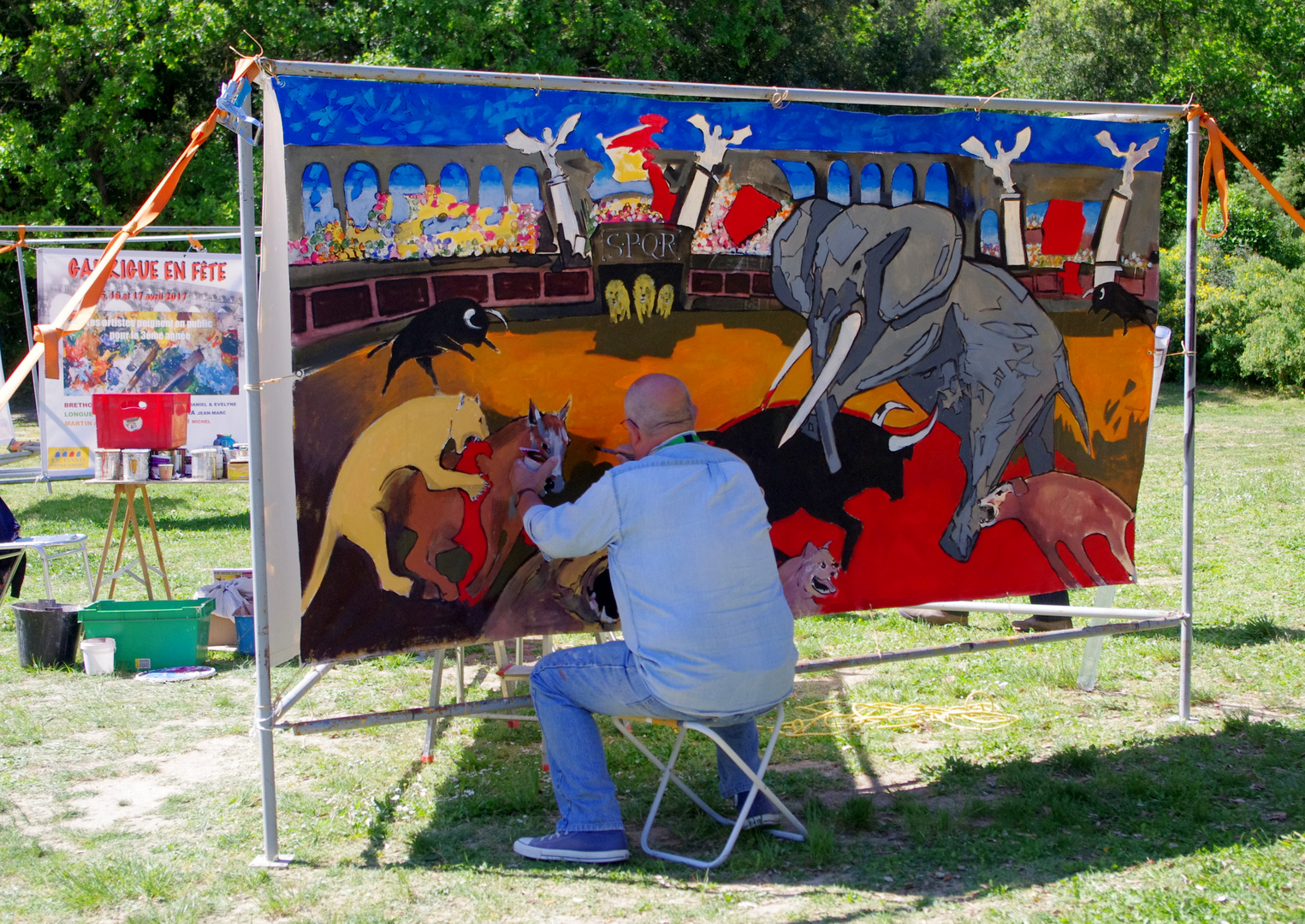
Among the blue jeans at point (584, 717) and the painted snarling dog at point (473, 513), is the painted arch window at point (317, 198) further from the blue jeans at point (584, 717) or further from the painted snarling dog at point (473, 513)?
the blue jeans at point (584, 717)

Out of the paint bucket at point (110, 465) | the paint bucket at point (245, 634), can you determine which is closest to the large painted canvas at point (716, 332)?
the paint bucket at point (245, 634)

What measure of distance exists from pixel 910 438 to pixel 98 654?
4.35 metres

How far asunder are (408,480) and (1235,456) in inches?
504

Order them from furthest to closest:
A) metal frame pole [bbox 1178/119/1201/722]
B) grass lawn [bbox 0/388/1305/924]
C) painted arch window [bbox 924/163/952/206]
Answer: metal frame pole [bbox 1178/119/1201/722]
painted arch window [bbox 924/163/952/206]
grass lawn [bbox 0/388/1305/924]

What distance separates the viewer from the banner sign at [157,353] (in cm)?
959

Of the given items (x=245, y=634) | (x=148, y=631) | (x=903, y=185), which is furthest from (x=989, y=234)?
(x=148, y=631)

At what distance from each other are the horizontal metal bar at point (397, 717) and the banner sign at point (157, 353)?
6.60m

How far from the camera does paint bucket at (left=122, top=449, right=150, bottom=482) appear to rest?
23.6ft

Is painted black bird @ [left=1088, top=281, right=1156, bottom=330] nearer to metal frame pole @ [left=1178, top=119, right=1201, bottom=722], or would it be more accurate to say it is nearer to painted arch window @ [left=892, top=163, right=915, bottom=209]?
metal frame pole @ [left=1178, top=119, right=1201, bottom=722]

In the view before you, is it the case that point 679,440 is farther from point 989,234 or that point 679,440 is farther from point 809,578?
point 989,234

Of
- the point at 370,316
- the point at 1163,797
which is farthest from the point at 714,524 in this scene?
the point at 1163,797

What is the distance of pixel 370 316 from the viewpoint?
11.8 ft

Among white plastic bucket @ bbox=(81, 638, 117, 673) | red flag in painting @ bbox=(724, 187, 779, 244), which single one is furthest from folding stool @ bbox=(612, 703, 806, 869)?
white plastic bucket @ bbox=(81, 638, 117, 673)

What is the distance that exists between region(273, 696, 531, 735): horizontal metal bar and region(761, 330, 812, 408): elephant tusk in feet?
4.67
